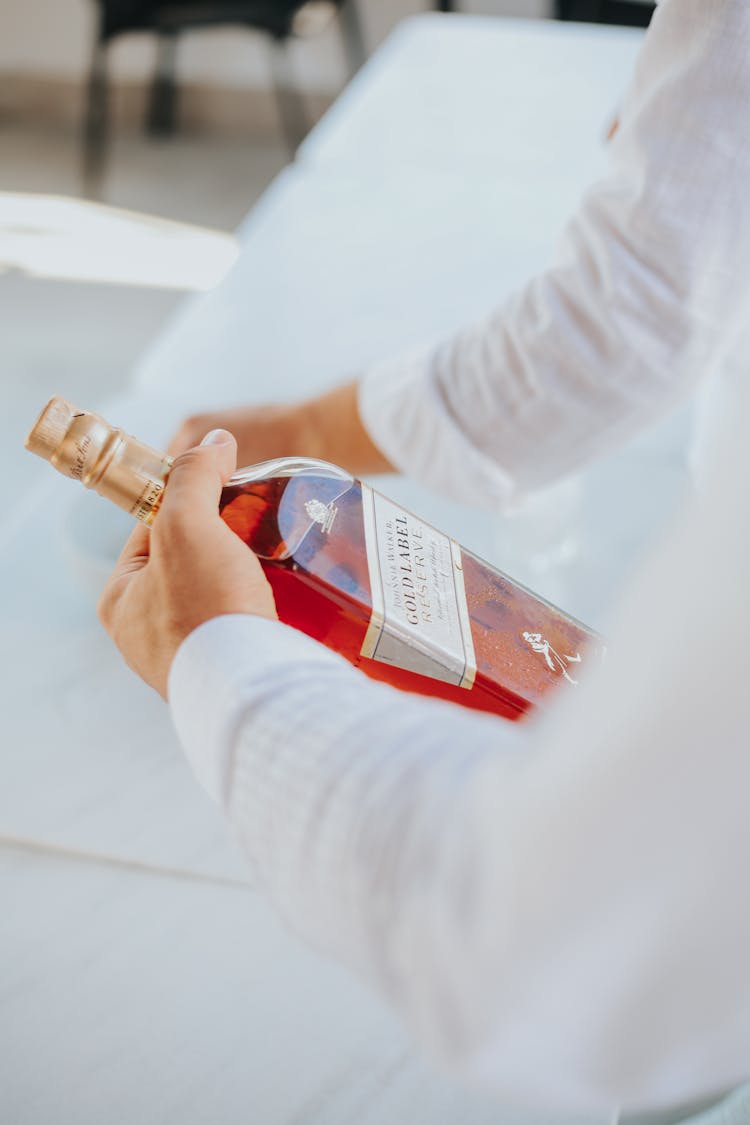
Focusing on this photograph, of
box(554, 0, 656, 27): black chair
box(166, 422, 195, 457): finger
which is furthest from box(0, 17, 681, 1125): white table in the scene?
box(554, 0, 656, 27): black chair

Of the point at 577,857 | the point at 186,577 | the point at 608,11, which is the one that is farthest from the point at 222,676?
the point at 608,11

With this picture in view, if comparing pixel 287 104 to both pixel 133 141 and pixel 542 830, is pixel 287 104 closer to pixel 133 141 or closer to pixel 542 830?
pixel 133 141

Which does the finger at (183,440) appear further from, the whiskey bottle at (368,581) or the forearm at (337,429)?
the whiskey bottle at (368,581)

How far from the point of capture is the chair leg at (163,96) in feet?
11.6

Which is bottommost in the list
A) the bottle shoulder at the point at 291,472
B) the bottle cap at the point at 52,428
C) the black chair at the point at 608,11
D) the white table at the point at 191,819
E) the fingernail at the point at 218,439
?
the black chair at the point at 608,11

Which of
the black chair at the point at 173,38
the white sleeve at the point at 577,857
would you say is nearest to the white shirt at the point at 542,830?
the white sleeve at the point at 577,857

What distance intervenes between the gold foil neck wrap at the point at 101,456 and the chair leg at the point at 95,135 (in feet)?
9.30

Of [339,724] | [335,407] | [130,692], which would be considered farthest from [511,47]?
[339,724]

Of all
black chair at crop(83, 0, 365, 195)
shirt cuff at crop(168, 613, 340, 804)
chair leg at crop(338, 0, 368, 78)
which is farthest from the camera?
chair leg at crop(338, 0, 368, 78)

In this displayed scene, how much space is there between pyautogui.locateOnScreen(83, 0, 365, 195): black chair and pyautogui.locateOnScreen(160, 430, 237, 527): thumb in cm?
262

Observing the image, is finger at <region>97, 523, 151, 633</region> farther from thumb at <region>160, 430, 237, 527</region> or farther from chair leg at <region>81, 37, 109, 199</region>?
chair leg at <region>81, 37, 109, 199</region>

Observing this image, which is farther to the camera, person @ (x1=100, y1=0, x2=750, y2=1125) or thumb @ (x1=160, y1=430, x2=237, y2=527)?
thumb @ (x1=160, y1=430, x2=237, y2=527)

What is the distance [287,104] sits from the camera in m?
3.49

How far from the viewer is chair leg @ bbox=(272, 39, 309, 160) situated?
347 centimetres
